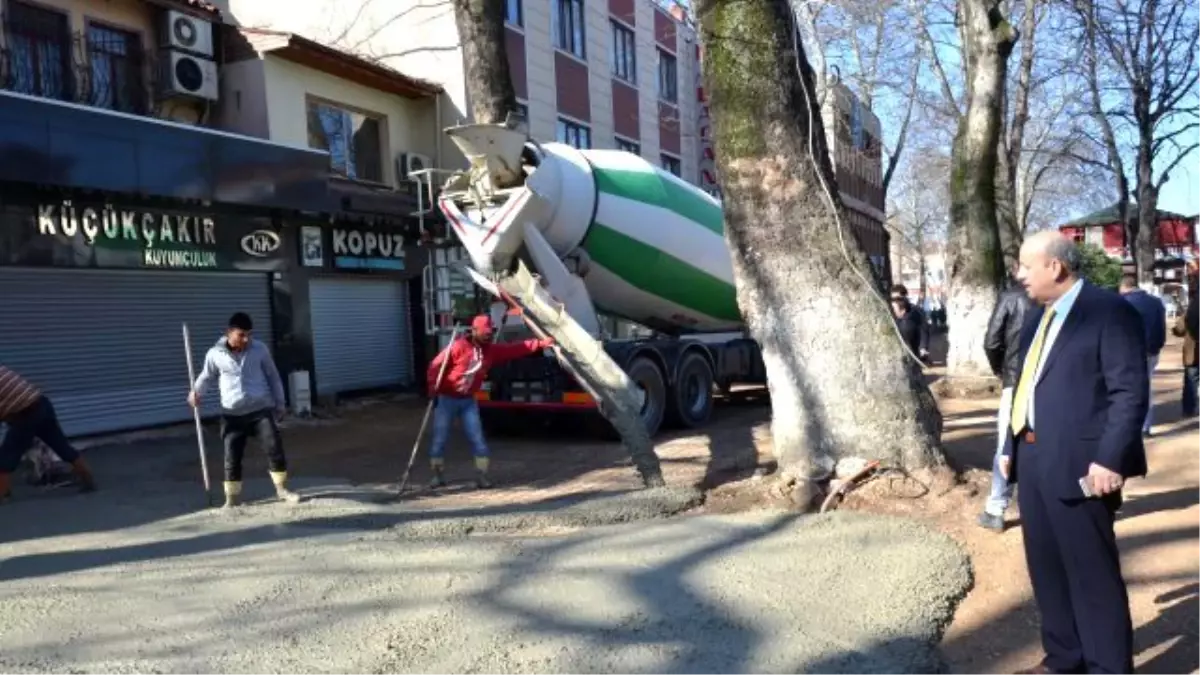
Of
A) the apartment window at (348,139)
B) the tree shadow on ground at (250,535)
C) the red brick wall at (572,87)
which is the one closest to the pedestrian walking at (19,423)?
the tree shadow on ground at (250,535)

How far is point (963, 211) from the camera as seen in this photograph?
14266mm

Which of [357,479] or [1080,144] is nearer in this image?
[357,479]

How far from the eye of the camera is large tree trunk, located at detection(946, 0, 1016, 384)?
13.8 m

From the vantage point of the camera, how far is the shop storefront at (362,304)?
1625 centimetres

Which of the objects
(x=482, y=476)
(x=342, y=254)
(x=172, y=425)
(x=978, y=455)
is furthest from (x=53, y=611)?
(x=342, y=254)

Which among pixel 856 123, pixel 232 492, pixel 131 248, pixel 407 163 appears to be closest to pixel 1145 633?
pixel 232 492

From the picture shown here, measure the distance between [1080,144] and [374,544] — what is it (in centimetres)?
3258

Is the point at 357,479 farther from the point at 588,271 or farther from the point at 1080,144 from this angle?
the point at 1080,144

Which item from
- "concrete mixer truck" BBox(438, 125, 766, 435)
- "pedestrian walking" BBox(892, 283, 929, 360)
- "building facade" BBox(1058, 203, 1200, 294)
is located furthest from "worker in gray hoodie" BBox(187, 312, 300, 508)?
"building facade" BBox(1058, 203, 1200, 294)

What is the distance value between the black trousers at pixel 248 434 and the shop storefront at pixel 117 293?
221 inches

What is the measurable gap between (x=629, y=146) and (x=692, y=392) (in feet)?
45.2

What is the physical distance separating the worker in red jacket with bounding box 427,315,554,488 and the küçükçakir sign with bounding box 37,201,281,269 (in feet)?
20.3

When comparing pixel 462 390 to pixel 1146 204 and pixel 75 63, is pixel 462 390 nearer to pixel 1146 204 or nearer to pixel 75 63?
pixel 75 63

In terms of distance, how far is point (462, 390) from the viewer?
884 cm
